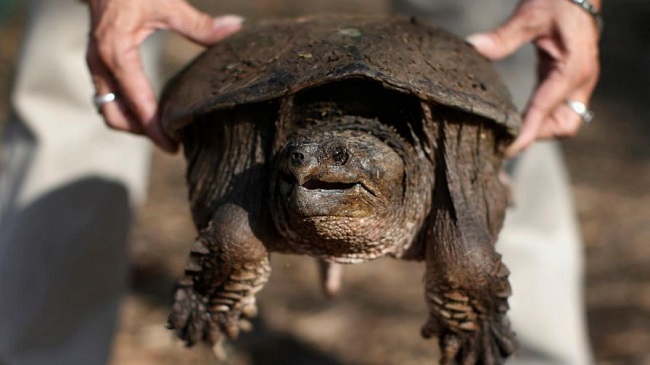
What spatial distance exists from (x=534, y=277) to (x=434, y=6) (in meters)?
1.16

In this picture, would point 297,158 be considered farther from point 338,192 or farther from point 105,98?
point 105,98

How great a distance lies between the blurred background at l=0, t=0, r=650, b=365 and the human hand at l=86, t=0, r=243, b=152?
96 centimetres

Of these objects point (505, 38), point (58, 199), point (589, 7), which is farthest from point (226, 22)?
point (58, 199)

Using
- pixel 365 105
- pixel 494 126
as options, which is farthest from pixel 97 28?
pixel 494 126

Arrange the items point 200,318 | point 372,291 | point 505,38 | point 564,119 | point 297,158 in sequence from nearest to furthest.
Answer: point 297,158
point 200,318
point 505,38
point 564,119
point 372,291

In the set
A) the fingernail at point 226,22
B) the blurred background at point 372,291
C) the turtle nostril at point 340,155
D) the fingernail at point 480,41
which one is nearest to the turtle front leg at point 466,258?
the turtle nostril at point 340,155

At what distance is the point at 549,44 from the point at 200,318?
4.36 feet

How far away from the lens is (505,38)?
283 cm

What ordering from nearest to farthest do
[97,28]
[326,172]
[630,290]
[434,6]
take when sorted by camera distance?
[326,172] → [97,28] → [434,6] → [630,290]

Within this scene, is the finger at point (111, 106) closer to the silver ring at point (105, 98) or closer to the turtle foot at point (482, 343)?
the silver ring at point (105, 98)

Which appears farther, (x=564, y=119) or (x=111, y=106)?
(x=564, y=119)

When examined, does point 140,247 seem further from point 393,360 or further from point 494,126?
point 494,126

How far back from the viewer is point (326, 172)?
6.75 feet

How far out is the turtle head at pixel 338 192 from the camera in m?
2.05
